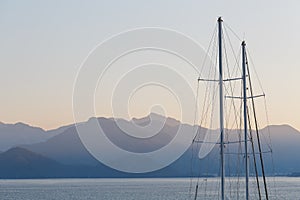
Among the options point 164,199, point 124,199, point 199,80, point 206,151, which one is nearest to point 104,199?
point 124,199

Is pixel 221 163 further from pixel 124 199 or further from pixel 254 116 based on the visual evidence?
pixel 124 199

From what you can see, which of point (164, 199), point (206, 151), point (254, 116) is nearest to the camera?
point (254, 116)

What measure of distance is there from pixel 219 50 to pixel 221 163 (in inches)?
267

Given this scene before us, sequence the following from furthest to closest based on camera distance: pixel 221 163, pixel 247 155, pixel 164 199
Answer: pixel 164 199
pixel 247 155
pixel 221 163

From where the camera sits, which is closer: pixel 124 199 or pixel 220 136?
pixel 220 136

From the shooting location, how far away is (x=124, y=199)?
140 metres

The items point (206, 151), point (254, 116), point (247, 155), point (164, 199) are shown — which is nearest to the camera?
point (247, 155)

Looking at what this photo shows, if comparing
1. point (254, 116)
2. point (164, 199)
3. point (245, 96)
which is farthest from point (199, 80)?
point (164, 199)

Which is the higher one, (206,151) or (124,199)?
(124,199)

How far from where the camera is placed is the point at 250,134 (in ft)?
145

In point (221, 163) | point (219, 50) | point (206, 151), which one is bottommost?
point (221, 163)

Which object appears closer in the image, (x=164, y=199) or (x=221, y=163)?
(x=221, y=163)

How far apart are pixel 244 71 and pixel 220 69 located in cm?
409

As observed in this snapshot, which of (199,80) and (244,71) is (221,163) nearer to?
(199,80)
